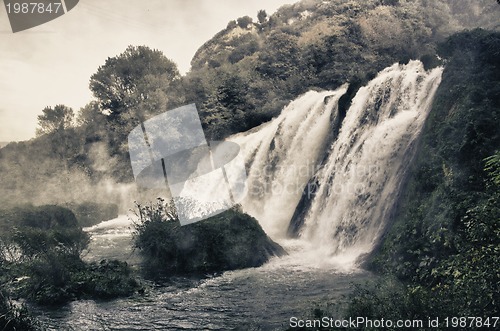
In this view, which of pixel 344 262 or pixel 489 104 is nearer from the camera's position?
pixel 489 104

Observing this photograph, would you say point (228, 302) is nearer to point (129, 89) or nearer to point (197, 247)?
point (197, 247)

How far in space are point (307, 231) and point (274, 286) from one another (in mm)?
8359

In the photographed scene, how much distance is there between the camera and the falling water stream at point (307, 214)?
12.1 metres

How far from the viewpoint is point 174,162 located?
48.6 meters

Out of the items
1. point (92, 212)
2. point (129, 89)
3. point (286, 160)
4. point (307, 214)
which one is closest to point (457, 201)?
point (307, 214)

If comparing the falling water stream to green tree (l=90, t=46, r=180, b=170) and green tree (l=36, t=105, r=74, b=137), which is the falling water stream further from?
green tree (l=36, t=105, r=74, b=137)

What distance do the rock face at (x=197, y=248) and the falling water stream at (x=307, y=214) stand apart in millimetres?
773

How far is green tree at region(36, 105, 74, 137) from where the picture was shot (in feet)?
214

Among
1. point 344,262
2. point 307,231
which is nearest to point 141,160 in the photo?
point 307,231

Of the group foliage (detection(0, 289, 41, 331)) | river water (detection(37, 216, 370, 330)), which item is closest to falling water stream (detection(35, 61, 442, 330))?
river water (detection(37, 216, 370, 330))

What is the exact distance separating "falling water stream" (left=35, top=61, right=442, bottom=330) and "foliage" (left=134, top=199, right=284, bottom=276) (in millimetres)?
771

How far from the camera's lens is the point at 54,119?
2591 inches

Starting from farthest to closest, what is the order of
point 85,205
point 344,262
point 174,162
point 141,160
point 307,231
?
point 141,160
point 174,162
point 85,205
point 307,231
point 344,262

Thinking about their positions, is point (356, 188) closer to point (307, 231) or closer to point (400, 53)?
point (307, 231)
